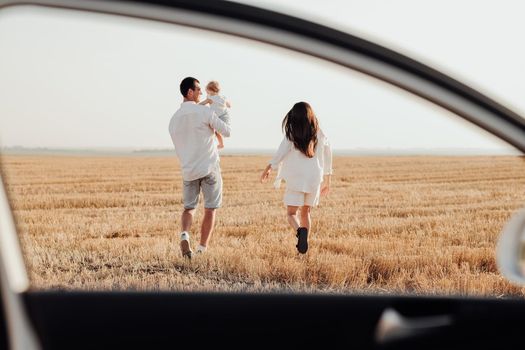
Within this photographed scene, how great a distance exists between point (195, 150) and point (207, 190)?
51 centimetres

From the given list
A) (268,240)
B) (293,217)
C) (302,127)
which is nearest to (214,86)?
(302,127)

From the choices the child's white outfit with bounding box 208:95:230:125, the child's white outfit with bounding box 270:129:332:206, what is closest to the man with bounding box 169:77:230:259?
the child's white outfit with bounding box 208:95:230:125

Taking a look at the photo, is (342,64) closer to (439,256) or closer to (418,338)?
(418,338)

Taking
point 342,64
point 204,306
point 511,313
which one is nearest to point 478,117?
point 342,64

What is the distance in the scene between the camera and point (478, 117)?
1.61m

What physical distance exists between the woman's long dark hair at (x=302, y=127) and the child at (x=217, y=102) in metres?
0.77

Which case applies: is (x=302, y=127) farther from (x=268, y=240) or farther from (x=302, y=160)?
(x=268, y=240)

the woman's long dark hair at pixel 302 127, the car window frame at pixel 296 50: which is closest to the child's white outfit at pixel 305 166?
the woman's long dark hair at pixel 302 127

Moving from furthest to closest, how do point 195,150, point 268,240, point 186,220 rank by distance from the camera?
point 268,240 < point 186,220 < point 195,150

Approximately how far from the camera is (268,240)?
1090 centimetres

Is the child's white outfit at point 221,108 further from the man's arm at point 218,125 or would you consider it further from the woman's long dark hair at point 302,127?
the woman's long dark hair at point 302,127

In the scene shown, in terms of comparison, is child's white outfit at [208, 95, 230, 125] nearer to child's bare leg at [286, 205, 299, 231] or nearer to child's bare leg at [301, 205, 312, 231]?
child's bare leg at [286, 205, 299, 231]

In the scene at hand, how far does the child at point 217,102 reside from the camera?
8140 mm

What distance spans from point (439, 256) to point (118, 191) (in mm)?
15245
